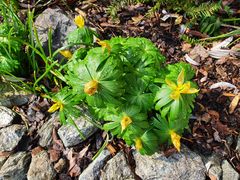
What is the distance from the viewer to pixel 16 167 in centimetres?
290

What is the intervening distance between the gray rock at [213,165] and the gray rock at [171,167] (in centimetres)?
4

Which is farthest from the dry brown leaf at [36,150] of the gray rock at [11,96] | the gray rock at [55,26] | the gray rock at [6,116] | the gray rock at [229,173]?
the gray rock at [229,173]

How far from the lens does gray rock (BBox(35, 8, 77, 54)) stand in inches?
131

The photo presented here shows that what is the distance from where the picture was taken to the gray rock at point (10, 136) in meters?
2.99

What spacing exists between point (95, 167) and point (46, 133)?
50cm

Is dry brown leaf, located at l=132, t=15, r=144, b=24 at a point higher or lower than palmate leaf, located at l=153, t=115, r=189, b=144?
higher

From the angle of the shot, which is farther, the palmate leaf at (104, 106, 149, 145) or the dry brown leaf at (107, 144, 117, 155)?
the dry brown leaf at (107, 144, 117, 155)

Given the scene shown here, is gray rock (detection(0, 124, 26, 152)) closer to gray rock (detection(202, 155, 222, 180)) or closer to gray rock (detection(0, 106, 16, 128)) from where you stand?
gray rock (detection(0, 106, 16, 128))

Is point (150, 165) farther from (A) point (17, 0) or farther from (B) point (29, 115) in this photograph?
(A) point (17, 0)

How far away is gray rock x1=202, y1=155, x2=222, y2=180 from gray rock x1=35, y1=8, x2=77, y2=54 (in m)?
1.52

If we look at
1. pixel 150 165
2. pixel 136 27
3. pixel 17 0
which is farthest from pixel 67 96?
pixel 17 0

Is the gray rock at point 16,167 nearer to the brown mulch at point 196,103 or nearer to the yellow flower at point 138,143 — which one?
the brown mulch at point 196,103

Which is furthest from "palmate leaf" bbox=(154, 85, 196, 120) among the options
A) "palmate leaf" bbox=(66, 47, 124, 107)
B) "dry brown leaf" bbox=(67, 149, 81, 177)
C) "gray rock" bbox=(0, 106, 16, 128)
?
"gray rock" bbox=(0, 106, 16, 128)

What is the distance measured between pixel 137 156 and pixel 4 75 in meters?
1.26
